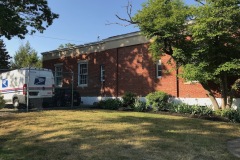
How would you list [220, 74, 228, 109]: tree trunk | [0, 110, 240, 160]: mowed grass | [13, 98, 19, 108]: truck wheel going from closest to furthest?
[0, 110, 240, 160]: mowed grass
[220, 74, 228, 109]: tree trunk
[13, 98, 19, 108]: truck wheel

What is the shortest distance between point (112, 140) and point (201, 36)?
8.16 metres

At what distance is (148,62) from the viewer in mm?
23453

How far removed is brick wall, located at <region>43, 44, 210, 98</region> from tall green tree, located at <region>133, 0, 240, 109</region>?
7.11 feet

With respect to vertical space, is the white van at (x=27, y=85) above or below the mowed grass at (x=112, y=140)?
above

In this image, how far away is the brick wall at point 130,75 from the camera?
69.8 feet

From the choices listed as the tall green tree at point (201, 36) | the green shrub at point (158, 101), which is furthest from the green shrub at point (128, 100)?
the tall green tree at point (201, 36)

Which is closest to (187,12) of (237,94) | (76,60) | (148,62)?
(237,94)

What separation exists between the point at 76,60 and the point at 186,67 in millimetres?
15616

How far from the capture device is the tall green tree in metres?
15.4

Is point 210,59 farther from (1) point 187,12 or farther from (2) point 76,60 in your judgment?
(2) point 76,60

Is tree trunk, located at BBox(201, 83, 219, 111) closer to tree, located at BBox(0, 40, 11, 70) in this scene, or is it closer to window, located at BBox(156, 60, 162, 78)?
window, located at BBox(156, 60, 162, 78)

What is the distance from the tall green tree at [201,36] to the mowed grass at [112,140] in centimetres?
372

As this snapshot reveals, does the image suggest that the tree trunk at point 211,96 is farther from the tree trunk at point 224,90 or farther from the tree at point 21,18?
the tree at point 21,18

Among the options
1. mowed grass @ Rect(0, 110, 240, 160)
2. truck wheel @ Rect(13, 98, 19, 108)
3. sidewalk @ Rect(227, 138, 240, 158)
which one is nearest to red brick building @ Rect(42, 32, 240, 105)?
truck wheel @ Rect(13, 98, 19, 108)
